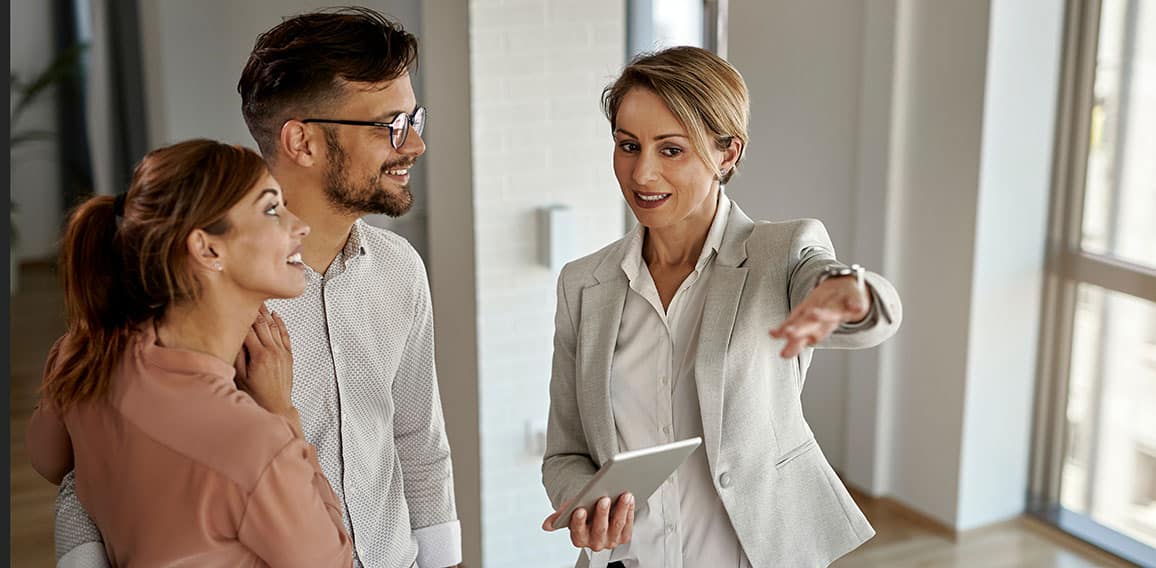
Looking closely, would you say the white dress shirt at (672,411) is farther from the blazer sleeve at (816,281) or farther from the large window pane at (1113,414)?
the large window pane at (1113,414)

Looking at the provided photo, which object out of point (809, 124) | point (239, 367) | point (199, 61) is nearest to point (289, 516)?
point (239, 367)

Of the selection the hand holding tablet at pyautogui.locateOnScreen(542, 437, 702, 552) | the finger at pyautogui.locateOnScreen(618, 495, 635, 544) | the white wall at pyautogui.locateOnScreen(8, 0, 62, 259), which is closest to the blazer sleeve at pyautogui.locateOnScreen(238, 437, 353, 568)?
the hand holding tablet at pyautogui.locateOnScreen(542, 437, 702, 552)

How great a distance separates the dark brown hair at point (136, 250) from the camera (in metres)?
1.55

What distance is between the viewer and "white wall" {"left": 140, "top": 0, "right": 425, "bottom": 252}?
19.4 feet

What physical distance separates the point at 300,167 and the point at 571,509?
0.70 m

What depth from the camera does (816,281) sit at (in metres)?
1.81

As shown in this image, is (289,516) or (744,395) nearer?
(289,516)

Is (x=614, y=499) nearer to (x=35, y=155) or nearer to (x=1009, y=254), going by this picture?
(x=1009, y=254)

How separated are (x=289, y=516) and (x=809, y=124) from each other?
3632 millimetres

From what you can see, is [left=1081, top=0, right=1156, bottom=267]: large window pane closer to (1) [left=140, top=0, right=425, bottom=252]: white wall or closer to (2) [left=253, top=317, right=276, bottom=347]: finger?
(2) [left=253, top=317, right=276, bottom=347]: finger

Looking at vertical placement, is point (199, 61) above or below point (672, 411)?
above

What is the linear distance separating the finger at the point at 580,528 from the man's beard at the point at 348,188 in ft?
1.94

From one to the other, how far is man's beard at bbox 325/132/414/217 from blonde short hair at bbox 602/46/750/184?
1.35ft

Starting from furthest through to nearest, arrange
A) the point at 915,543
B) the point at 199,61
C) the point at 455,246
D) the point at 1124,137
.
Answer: the point at 199,61 < the point at 915,543 < the point at 1124,137 < the point at 455,246
